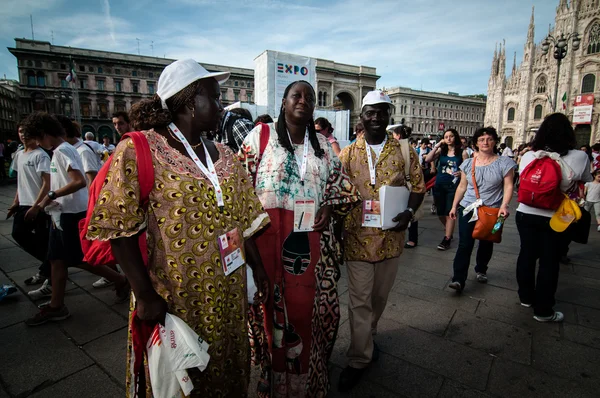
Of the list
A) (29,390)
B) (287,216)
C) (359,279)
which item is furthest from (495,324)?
(29,390)

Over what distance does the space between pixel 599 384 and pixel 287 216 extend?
97.9 inches

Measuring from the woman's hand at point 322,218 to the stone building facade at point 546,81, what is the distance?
39800mm

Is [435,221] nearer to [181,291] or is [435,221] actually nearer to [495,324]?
[495,324]

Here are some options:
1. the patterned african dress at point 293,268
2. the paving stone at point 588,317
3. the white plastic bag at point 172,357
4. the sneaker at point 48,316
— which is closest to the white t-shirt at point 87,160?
the sneaker at point 48,316

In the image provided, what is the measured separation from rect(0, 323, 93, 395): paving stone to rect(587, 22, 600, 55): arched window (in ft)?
179

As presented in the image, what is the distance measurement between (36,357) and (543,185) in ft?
15.0

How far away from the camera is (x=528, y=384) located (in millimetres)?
2123

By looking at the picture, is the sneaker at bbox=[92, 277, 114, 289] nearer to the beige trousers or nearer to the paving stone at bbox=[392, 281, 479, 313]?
the beige trousers

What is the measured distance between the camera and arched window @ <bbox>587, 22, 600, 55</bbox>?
3706 centimetres

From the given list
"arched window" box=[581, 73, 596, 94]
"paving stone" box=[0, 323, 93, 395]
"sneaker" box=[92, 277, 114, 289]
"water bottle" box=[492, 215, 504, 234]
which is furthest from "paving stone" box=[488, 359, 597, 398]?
"arched window" box=[581, 73, 596, 94]

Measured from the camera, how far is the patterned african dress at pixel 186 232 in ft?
3.81

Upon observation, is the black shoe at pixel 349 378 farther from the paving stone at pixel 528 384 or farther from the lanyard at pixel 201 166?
the lanyard at pixel 201 166

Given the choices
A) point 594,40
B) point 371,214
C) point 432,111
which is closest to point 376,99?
point 371,214

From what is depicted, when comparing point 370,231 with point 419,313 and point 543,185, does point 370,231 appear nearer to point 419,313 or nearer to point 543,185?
point 419,313
